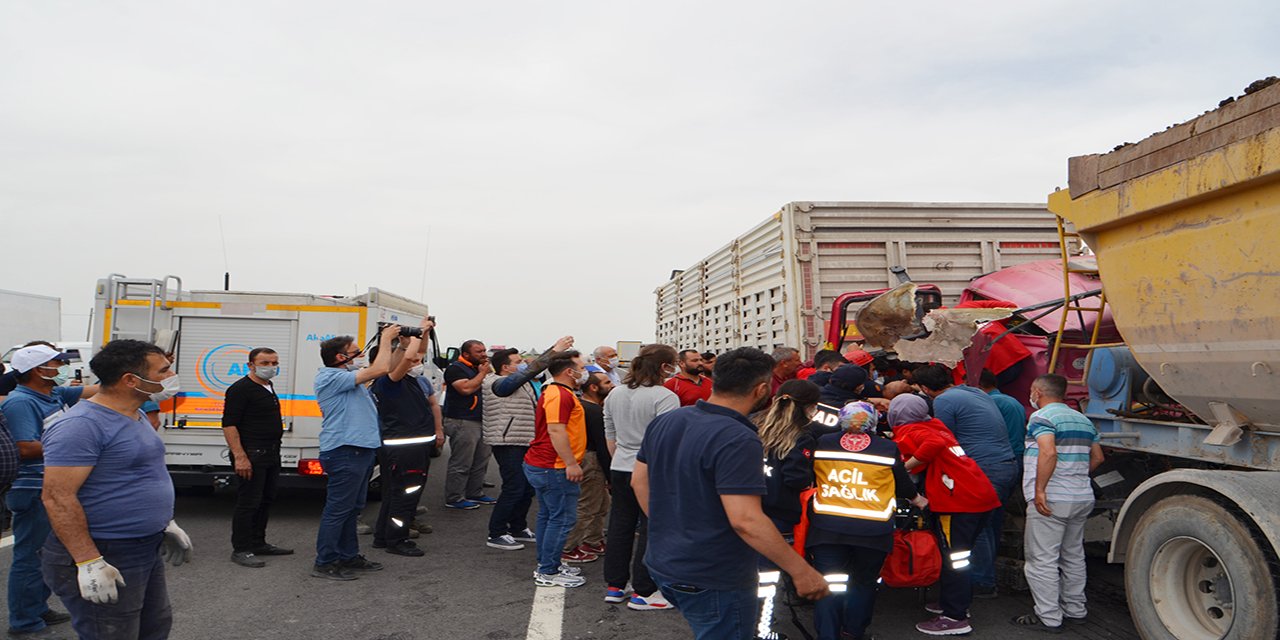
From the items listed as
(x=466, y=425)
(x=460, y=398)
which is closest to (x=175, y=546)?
(x=466, y=425)

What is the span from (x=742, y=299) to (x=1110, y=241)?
21.1 ft

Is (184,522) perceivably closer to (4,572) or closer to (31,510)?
(4,572)

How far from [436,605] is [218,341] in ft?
12.6

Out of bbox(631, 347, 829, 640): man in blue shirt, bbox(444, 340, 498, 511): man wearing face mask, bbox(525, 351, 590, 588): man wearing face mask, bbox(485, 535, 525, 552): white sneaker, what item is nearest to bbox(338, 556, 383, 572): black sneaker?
bbox(485, 535, 525, 552): white sneaker

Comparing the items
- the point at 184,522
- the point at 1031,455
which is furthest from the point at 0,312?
the point at 1031,455

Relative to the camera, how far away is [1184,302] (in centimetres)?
360

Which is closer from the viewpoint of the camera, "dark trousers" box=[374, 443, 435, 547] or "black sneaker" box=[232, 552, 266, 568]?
"black sneaker" box=[232, 552, 266, 568]

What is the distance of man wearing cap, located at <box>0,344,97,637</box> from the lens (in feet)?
14.2

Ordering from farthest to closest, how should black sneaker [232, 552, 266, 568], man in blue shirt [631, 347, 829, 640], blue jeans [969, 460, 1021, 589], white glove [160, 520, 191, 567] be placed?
black sneaker [232, 552, 266, 568] < blue jeans [969, 460, 1021, 589] < white glove [160, 520, 191, 567] < man in blue shirt [631, 347, 829, 640]

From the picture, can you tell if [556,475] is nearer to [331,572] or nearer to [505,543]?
[505,543]

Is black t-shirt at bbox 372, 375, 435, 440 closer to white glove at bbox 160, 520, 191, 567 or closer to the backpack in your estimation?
white glove at bbox 160, 520, 191, 567

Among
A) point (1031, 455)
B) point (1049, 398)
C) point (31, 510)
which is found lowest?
point (31, 510)

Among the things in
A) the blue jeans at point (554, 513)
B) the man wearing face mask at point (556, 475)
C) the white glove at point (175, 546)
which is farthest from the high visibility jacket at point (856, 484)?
the white glove at point (175, 546)

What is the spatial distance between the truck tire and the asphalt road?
619 millimetres
